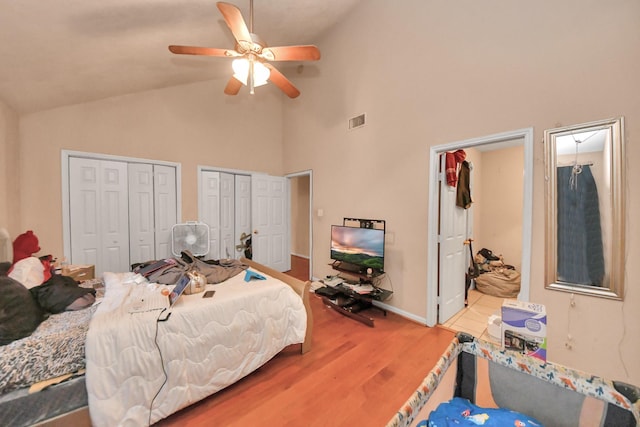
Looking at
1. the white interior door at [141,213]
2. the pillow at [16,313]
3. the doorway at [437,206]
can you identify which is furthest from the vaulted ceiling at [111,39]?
the doorway at [437,206]

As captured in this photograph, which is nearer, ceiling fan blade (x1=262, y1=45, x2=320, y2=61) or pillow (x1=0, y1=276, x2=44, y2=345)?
pillow (x1=0, y1=276, x2=44, y2=345)

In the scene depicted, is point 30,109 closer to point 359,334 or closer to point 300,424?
point 300,424

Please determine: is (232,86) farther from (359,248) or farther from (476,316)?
(476,316)

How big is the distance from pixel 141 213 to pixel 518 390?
4115mm

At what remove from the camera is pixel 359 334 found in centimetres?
249

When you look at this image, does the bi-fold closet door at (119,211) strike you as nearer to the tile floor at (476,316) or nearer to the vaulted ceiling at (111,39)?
the vaulted ceiling at (111,39)

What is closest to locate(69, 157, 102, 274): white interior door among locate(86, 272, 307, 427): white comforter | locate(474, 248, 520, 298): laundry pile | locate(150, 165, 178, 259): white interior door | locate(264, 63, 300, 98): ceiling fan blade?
locate(150, 165, 178, 259): white interior door

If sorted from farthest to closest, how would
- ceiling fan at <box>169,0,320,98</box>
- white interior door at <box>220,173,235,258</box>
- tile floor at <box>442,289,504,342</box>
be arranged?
white interior door at <box>220,173,235,258</box> < tile floor at <box>442,289,504,342</box> < ceiling fan at <box>169,0,320,98</box>

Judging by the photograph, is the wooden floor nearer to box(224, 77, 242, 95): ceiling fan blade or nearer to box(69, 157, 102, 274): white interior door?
box(69, 157, 102, 274): white interior door

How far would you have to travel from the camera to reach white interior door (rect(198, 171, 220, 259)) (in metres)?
3.85

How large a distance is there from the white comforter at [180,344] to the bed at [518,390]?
4.09 feet

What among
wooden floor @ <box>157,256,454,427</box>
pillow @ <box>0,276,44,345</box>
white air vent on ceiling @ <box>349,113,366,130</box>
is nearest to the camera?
pillow @ <box>0,276,44,345</box>

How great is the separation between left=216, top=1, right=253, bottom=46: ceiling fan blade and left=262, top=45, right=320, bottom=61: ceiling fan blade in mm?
198

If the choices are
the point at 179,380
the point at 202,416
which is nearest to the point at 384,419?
the point at 202,416
